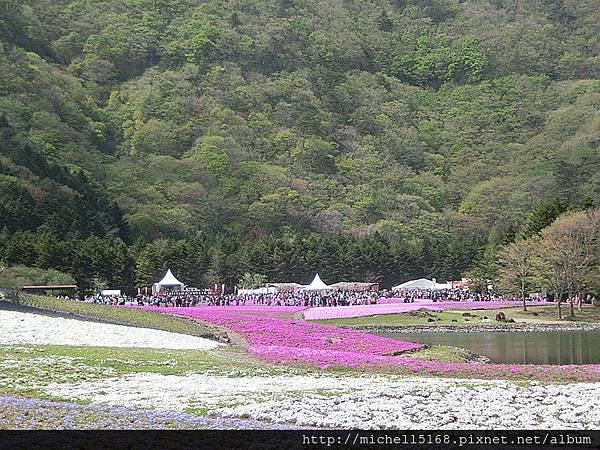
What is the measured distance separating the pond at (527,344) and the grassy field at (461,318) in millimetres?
5941

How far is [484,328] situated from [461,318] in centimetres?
519

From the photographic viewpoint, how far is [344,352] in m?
31.8

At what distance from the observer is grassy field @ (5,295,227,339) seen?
43094 mm

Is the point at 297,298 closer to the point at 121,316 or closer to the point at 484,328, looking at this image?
the point at 484,328

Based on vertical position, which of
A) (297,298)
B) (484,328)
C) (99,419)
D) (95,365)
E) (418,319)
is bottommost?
(99,419)

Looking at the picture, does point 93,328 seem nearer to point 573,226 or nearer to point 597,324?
point 597,324

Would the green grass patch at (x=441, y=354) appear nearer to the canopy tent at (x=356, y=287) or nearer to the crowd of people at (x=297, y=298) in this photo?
the crowd of people at (x=297, y=298)

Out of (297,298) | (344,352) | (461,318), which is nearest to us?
(344,352)

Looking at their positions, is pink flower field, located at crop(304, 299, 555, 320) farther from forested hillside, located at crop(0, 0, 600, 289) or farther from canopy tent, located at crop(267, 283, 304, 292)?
canopy tent, located at crop(267, 283, 304, 292)

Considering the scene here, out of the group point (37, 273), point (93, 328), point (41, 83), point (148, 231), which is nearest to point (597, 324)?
point (93, 328)

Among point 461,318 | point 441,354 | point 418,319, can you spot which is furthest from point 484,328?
point 441,354

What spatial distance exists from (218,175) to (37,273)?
94881 millimetres

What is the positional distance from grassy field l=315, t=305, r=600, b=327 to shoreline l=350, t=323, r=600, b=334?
123 cm

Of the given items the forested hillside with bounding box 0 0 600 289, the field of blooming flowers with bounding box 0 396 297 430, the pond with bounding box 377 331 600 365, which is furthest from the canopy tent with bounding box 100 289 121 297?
the field of blooming flowers with bounding box 0 396 297 430
